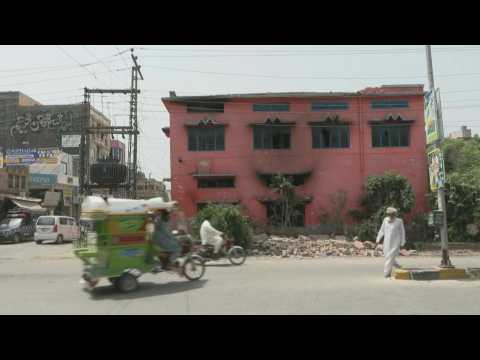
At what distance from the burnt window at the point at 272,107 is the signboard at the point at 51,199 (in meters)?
24.5

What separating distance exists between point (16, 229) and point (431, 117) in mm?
27165

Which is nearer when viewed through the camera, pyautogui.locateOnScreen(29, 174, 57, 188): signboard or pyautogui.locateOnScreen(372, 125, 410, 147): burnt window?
pyautogui.locateOnScreen(372, 125, 410, 147): burnt window

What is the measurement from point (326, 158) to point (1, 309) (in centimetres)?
2339

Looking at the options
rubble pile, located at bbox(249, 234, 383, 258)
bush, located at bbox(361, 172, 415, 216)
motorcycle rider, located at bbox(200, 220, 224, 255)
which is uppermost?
bush, located at bbox(361, 172, 415, 216)

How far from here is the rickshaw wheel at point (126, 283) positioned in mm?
10383

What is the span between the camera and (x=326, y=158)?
96.8 feet

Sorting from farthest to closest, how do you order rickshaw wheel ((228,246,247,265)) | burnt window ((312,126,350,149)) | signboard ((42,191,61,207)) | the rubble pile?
1. signboard ((42,191,61,207))
2. burnt window ((312,126,350,149))
3. the rubble pile
4. rickshaw wheel ((228,246,247,265))

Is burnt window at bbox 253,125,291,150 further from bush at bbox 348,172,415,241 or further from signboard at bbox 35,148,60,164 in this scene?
signboard at bbox 35,148,60,164

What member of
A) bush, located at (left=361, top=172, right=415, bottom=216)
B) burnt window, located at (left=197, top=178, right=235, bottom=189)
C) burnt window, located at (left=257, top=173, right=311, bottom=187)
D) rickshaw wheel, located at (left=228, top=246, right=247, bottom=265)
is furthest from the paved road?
burnt window, located at (left=197, top=178, right=235, bottom=189)

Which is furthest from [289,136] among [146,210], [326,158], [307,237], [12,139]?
[12,139]

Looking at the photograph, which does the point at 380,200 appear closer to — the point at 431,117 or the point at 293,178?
the point at 293,178

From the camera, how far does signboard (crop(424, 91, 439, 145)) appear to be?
13.2m

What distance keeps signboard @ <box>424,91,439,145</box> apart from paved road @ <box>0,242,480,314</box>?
4192 millimetres

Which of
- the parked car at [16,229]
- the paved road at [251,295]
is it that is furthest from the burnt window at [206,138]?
the paved road at [251,295]
